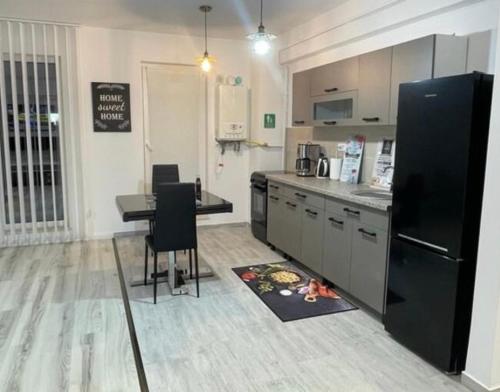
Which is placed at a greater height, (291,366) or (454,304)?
(454,304)

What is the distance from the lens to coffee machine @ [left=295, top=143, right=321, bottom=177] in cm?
484

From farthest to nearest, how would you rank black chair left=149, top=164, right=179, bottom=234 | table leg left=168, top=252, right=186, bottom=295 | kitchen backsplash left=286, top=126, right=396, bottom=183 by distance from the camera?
black chair left=149, top=164, right=179, bottom=234 < kitchen backsplash left=286, top=126, right=396, bottom=183 < table leg left=168, top=252, right=186, bottom=295

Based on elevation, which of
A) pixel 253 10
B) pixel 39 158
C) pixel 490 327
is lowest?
pixel 490 327

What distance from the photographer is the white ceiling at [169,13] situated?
13.5 feet

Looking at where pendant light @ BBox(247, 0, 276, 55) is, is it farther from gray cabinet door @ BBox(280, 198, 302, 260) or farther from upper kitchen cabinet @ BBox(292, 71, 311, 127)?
gray cabinet door @ BBox(280, 198, 302, 260)

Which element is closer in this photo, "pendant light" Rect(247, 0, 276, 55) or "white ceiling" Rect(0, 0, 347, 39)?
"pendant light" Rect(247, 0, 276, 55)

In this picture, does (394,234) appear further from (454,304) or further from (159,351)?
(159,351)

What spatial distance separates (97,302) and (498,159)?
10.1 ft

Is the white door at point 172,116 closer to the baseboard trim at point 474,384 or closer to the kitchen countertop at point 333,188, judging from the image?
the kitchen countertop at point 333,188

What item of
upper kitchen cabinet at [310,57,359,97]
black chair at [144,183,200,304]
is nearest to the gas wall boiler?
upper kitchen cabinet at [310,57,359,97]

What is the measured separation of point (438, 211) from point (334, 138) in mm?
2354

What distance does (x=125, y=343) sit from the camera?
2.81 metres

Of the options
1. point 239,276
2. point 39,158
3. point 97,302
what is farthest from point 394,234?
point 39,158

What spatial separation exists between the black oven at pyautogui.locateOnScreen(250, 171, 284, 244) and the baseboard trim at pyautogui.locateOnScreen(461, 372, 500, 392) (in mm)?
2954
